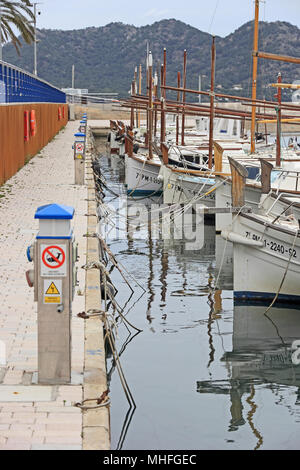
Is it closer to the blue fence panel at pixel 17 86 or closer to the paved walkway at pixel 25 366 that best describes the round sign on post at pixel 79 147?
the blue fence panel at pixel 17 86

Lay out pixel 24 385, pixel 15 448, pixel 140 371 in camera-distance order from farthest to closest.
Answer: pixel 140 371 → pixel 24 385 → pixel 15 448

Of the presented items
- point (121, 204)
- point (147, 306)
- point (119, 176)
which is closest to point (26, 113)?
point (121, 204)

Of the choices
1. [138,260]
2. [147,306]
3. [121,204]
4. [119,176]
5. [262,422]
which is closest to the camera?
[262,422]

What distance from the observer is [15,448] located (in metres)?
6.54

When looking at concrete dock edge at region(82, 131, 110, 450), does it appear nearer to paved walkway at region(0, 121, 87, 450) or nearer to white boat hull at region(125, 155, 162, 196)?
paved walkway at region(0, 121, 87, 450)

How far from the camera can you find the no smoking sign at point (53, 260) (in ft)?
25.3

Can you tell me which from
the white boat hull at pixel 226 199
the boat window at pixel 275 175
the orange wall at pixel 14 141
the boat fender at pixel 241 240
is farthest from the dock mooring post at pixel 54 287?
the orange wall at pixel 14 141

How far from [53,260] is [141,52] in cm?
18501

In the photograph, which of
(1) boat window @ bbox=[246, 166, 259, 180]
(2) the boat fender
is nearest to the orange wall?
(1) boat window @ bbox=[246, 166, 259, 180]

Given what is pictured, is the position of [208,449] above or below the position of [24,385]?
below

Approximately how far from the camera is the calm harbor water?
8.50 metres

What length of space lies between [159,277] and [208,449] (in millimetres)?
8391

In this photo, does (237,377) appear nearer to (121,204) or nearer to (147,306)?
(147,306)

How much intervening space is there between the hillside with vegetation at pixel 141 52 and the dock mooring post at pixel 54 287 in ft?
458
